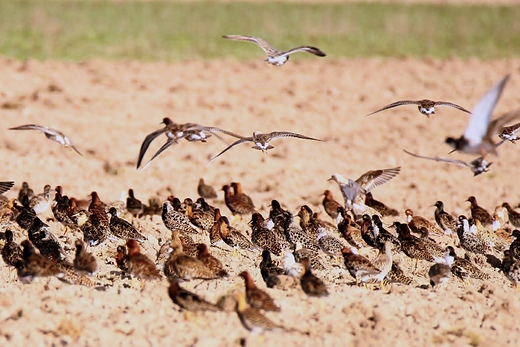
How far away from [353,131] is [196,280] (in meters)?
10.9

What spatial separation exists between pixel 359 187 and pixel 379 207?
990mm

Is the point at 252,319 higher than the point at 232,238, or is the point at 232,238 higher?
the point at 252,319

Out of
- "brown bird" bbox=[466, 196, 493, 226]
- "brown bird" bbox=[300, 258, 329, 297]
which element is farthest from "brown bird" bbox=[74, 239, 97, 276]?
"brown bird" bbox=[466, 196, 493, 226]

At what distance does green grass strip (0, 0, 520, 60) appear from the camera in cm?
3180

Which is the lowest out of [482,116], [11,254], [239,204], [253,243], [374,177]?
[239,204]

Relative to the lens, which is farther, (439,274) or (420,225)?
(420,225)

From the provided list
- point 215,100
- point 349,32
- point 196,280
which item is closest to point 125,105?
point 215,100

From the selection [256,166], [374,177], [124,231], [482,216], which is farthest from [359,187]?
[256,166]

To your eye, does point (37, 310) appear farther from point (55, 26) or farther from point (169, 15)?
point (169, 15)

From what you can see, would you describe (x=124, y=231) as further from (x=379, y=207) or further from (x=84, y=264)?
(x=379, y=207)

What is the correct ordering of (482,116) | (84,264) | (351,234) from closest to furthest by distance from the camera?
(482,116) → (84,264) → (351,234)

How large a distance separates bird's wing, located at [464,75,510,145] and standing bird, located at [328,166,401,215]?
4457mm

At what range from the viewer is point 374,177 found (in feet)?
52.2

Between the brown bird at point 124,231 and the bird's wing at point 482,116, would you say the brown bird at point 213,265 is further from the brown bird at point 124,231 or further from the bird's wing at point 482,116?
the bird's wing at point 482,116
